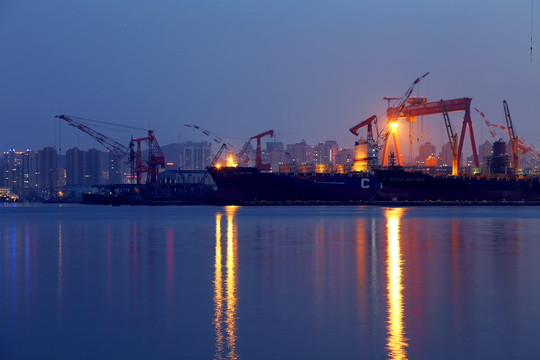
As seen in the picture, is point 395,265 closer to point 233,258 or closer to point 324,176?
point 233,258

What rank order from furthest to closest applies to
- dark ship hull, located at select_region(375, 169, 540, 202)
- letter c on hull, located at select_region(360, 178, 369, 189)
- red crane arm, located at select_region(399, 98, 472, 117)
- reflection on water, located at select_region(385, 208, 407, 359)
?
letter c on hull, located at select_region(360, 178, 369, 189) < red crane arm, located at select_region(399, 98, 472, 117) < dark ship hull, located at select_region(375, 169, 540, 202) < reflection on water, located at select_region(385, 208, 407, 359)

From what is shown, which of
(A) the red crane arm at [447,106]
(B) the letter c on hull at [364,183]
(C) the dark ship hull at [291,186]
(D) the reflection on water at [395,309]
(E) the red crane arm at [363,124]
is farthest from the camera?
(E) the red crane arm at [363,124]

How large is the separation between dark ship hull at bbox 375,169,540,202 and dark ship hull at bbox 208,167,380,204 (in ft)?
10.9

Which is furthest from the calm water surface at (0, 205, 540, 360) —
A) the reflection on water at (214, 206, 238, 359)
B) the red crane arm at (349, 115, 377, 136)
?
the red crane arm at (349, 115, 377, 136)

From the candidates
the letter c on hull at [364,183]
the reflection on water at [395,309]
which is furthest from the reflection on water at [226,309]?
the letter c on hull at [364,183]

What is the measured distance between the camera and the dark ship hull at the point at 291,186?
97.9 meters

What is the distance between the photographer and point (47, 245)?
1232 inches

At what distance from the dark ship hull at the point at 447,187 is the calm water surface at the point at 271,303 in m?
72.5

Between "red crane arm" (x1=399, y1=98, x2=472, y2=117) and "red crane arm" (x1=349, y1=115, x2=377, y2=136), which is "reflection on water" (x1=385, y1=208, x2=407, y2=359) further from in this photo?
"red crane arm" (x1=349, y1=115, x2=377, y2=136)

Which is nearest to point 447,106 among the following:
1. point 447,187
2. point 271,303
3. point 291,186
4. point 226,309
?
point 447,187

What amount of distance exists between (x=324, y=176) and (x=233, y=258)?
7554cm

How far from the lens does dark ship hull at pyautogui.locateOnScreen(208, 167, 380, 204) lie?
97875mm

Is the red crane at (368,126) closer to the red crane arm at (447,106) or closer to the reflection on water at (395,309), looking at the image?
the red crane arm at (447,106)

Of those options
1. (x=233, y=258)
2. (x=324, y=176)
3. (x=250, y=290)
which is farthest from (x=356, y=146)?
(x=250, y=290)
